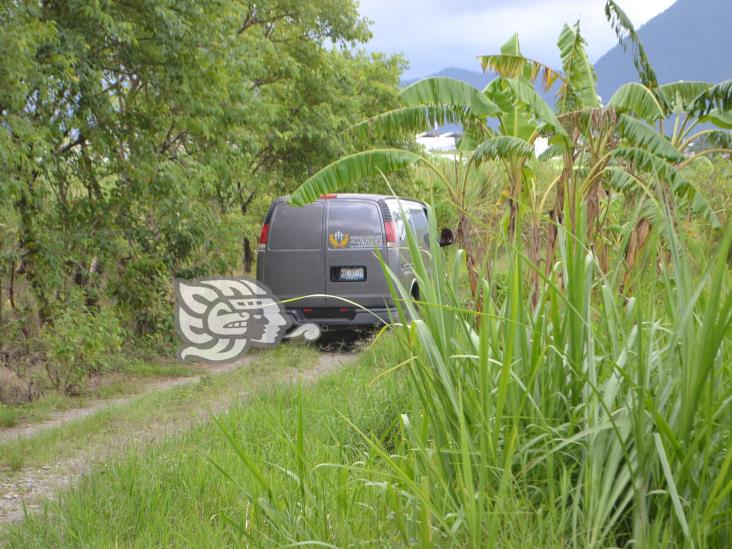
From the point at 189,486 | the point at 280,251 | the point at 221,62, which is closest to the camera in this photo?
the point at 189,486

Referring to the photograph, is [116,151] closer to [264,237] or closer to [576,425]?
[264,237]

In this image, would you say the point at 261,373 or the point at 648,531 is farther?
the point at 261,373

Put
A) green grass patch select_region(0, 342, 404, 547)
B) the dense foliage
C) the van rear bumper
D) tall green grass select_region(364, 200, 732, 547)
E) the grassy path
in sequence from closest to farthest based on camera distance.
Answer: tall green grass select_region(364, 200, 732, 547) < green grass patch select_region(0, 342, 404, 547) < the grassy path < the dense foliage < the van rear bumper

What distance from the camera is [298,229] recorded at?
511 inches

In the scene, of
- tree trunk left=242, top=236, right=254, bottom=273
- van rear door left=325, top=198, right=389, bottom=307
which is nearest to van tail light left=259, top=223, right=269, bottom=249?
van rear door left=325, top=198, right=389, bottom=307

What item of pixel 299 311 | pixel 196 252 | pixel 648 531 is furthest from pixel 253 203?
pixel 648 531

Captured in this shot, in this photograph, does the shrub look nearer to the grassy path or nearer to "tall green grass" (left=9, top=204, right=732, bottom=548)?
the grassy path

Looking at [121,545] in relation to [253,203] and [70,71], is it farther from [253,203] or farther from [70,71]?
[253,203]

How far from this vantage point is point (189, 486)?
4586 millimetres

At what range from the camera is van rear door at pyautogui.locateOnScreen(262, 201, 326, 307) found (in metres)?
12.9

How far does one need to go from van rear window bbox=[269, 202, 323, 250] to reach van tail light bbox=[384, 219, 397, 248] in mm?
938

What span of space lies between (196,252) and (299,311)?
7.11 feet

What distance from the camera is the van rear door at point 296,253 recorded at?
12875 mm

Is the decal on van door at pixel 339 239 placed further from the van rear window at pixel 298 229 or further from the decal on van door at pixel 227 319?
the decal on van door at pixel 227 319
